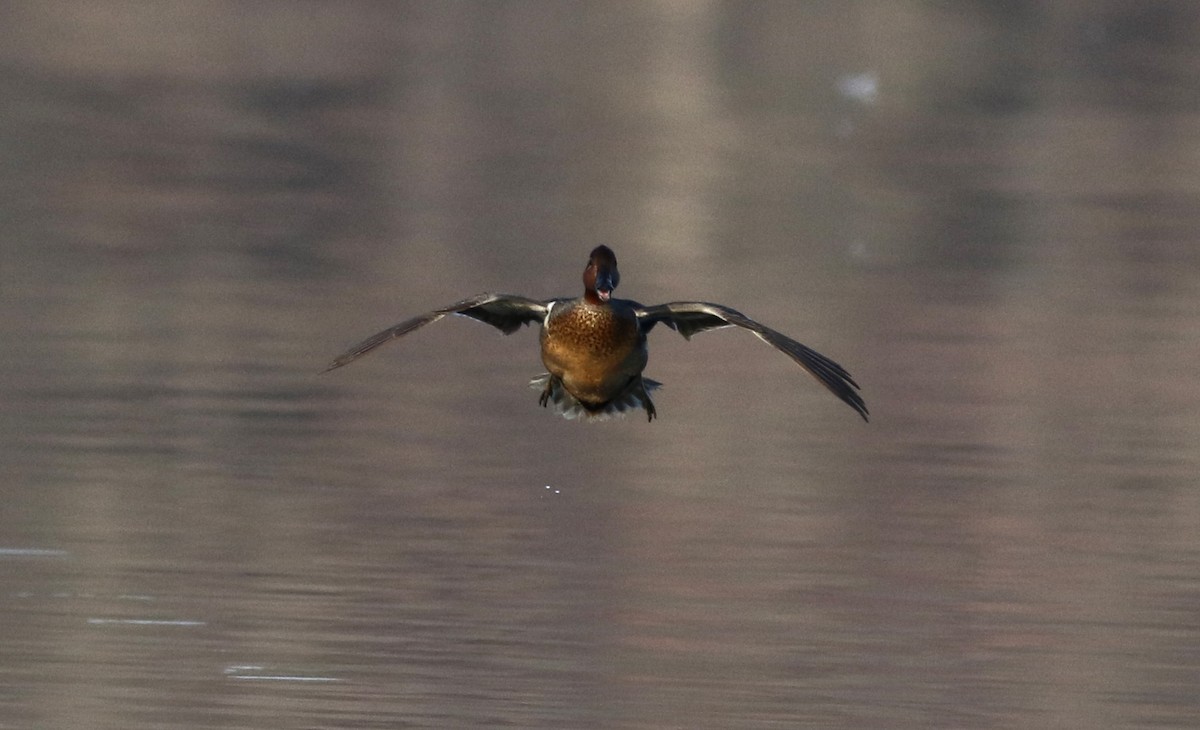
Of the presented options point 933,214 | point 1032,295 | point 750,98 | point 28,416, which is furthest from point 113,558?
point 750,98

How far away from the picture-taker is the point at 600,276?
7461mm

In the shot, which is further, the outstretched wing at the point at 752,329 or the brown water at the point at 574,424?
the brown water at the point at 574,424

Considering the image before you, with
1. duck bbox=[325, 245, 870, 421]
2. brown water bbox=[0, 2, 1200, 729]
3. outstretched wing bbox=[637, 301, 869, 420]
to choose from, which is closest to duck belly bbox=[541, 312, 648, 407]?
duck bbox=[325, 245, 870, 421]

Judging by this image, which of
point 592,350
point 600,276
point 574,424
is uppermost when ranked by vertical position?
point 600,276

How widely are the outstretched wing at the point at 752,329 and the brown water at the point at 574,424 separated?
3.05 feet

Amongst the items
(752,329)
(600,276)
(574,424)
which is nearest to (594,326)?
(600,276)

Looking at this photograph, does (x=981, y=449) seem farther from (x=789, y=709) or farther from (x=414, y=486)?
(x=789, y=709)

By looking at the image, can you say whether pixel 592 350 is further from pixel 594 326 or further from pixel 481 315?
pixel 481 315

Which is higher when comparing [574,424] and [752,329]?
[752,329]

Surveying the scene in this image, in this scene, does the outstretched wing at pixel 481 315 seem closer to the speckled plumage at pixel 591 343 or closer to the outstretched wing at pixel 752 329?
the speckled plumage at pixel 591 343

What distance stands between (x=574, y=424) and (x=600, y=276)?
350cm

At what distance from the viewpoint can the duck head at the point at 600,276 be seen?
294 inches

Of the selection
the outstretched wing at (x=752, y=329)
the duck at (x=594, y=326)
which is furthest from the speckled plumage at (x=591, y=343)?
the outstretched wing at (x=752, y=329)

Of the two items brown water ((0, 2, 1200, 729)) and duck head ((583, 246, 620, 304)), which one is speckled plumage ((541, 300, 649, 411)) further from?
brown water ((0, 2, 1200, 729))
